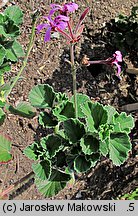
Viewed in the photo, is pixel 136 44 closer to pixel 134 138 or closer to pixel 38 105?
pixel 134 138

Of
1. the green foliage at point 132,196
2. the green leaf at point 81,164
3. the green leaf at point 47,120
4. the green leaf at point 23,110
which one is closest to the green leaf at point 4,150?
the green leaf at point 23,110

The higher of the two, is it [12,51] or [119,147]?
[12,51]

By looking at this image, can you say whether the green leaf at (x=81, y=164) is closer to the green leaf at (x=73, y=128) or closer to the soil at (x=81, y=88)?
the green leaf at (x=73, y=128)

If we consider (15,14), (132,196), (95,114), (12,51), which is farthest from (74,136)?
(132,196)

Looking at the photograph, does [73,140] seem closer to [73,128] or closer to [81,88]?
[73,128]

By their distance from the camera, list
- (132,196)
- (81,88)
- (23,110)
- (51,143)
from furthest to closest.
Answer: (81,88) → (132,196) → (23,110) → (51,143)

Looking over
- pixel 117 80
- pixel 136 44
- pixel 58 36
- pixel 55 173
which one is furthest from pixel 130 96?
pixel 55 173

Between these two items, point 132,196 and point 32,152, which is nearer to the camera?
point 32,152
